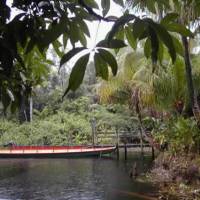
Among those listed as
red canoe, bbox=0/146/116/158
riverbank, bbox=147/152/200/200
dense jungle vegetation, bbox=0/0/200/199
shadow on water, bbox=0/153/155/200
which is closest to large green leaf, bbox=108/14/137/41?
dense jungle vegetation, bbox=0/0/200/199

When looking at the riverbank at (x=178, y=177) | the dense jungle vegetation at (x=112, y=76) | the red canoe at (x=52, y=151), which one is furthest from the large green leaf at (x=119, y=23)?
the red canoe at (x=52, y=151)

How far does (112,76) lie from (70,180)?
41.7 feet

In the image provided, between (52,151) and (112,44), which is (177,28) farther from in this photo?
(52,151)

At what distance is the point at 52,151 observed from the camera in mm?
21625

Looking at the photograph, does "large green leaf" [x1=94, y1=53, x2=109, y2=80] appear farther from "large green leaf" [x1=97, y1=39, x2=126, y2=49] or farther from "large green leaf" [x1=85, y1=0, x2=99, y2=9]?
"large green leaf" [x1=85, y1=0, x2=99, y2=9]

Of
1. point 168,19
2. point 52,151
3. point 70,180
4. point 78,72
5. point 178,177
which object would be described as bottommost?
point 70,180

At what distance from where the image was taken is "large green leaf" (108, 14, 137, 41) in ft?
2.63

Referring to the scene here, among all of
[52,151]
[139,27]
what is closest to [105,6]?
[139,27]

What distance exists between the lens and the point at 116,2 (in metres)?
1.04

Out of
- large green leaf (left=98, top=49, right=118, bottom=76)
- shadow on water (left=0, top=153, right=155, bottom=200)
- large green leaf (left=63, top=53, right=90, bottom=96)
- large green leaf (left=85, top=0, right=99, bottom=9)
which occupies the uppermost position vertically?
large green leaf (left=85, top=0, right=99, bottom=9)

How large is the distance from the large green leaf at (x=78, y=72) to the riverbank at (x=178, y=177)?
8805 millimetres

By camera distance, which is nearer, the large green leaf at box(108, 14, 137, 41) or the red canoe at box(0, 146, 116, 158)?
the large green leaf at box(108, 14, 137, 41)

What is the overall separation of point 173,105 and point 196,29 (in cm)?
602

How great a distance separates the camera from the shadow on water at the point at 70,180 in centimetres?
1115
